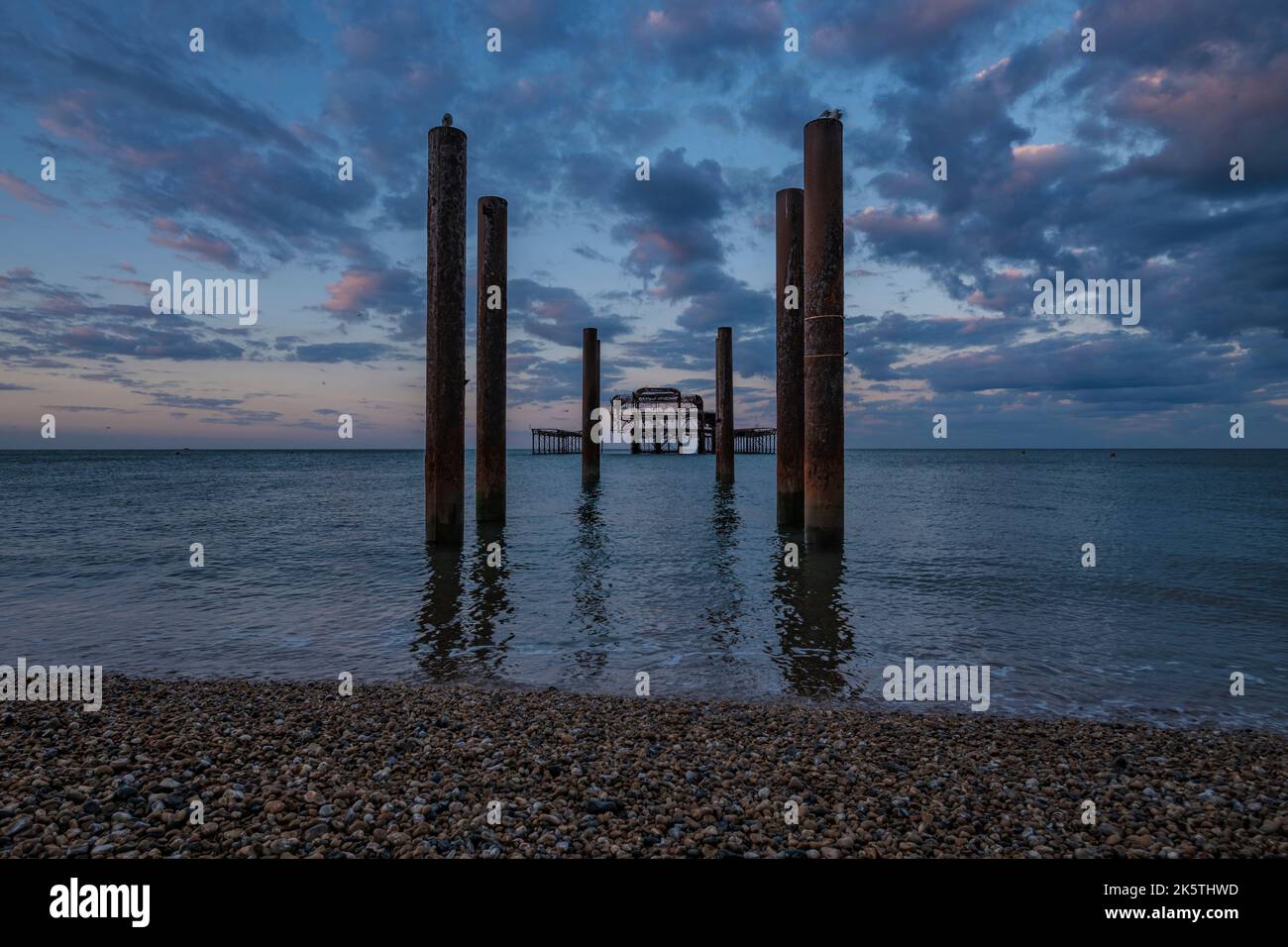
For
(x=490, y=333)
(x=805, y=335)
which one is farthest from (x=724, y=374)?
(x=805, y=335)

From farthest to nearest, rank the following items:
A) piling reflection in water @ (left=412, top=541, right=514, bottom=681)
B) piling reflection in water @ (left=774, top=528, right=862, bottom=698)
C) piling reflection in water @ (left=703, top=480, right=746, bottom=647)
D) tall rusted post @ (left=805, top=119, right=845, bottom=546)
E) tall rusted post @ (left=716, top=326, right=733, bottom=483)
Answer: tall rusted post @ (left=716, top=326, right=733, bottom=483)
tall rusted post @ (left=805, top=119, right=845, bottom=546)
piling reflection in water @ (left=703, top=480, right=746, bottom=647)
piling reflection in water @ (left=412, top=541, right=514, bottom=681)
piling reflection in water @ (left=774, top=528, right=862, bottom=698)

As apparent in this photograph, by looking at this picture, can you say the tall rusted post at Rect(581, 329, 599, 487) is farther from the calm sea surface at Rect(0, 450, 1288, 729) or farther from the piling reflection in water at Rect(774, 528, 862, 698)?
the piling reflection in water at Rect(774, 528, 862, 698)

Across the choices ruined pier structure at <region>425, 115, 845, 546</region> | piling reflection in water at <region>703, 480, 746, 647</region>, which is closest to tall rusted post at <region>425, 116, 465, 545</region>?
ruined pier structure at <region>425, 115, 845, 546</region>

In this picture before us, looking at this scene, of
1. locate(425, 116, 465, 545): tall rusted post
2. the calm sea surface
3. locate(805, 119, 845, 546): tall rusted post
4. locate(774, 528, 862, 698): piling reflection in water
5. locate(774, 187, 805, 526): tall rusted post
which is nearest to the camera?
locate(774, 528, 862, 698): piling reflection in water

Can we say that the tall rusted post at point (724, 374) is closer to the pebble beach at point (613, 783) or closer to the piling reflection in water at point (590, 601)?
the piling reflection in water at point (590, 601)

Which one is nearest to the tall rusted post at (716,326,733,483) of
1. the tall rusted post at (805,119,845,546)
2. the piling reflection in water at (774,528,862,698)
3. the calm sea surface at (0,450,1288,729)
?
the calm sea surface at (0,450,1288,729)

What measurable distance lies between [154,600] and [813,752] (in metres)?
10.7

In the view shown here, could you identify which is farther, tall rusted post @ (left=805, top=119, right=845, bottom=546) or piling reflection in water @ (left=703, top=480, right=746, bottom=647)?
tall rusted post @ (left=805, top=119, right=845, bottom=546)

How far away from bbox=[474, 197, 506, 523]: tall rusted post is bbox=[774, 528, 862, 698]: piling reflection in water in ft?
26.2

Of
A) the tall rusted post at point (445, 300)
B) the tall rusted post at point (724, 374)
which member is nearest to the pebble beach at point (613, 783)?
the tall rusted post at point (445, 300)

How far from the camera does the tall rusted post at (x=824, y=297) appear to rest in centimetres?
1157

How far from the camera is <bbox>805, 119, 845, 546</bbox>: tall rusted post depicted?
38.0 ft

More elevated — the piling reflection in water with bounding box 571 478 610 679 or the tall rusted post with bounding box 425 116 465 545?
the tall rusted post with bounding box 425 116 465 545
